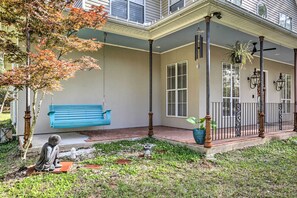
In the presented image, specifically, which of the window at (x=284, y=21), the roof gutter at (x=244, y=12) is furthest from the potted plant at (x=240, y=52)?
the window at (x=284, y=21)

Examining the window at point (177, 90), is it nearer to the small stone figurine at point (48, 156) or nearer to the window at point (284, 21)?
the small stone figurine at point (48, 156)

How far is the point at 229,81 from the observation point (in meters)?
7.96

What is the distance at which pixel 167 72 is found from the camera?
845 cm

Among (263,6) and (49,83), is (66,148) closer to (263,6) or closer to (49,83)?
(49,83)

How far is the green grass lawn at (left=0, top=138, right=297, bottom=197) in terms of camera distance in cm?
293

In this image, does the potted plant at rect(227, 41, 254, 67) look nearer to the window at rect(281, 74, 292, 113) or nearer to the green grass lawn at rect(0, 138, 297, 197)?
the green grass lawn at rect(0, 138, 297, 197)

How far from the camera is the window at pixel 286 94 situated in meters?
10.6

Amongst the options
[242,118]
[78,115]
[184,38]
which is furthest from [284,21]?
[78,115]

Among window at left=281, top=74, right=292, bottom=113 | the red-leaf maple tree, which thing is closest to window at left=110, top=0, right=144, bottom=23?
the red-leaf maple tree

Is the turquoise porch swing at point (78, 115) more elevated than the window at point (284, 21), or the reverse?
the window at point (284, 21)

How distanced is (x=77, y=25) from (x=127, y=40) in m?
2.86

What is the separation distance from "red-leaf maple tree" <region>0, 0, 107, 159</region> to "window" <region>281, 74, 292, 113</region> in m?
10.1

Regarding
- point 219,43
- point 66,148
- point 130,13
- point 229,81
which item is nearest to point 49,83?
point 66,148

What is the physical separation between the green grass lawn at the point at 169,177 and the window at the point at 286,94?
6.70 m
